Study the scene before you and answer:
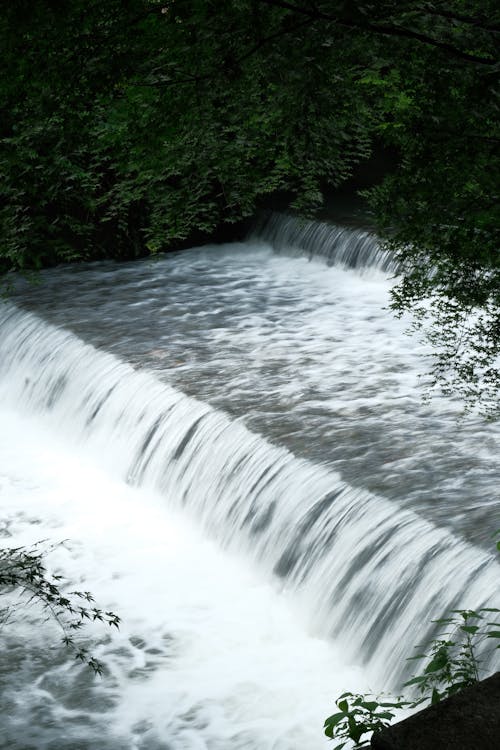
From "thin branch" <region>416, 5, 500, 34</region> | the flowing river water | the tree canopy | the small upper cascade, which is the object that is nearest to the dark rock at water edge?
the tree canopy

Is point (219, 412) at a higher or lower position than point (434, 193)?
lower

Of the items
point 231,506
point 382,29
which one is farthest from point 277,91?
point 231,506

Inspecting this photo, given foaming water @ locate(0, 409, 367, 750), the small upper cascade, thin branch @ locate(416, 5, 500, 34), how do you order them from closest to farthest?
thin branch @ locate(416, 5, 500, 34), foaming water @ locate(0, 409, 367, 750), the small upper cascade

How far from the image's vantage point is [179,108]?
5.29m

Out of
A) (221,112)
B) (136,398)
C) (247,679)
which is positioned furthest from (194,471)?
(221,112)

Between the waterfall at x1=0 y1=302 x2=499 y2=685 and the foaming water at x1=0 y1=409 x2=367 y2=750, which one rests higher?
the waterfall at x1=0 y1=302 x2=499 y2=685

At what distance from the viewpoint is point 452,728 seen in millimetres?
3275

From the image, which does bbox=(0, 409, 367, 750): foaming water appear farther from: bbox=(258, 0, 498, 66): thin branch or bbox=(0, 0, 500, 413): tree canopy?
bbox=(258, 0, 498, 66): thin branch

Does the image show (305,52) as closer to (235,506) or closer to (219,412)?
(235,506)

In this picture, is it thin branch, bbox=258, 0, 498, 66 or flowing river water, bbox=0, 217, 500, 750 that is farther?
flowing river water, bbox=0, 217, 500, 750

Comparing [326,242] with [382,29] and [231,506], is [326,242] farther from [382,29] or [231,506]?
[382,29]

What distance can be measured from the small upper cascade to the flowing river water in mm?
743

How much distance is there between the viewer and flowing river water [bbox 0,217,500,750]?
22.2 ft

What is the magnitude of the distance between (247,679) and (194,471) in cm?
268
